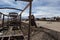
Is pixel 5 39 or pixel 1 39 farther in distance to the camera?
pixel 5 39

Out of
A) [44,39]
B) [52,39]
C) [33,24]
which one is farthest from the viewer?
[33,24]

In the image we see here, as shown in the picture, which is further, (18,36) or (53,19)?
(53,19)

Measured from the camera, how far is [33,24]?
10.3 m

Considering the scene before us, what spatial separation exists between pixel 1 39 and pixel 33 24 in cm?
597

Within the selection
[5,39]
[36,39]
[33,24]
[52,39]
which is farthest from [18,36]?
[33,24]

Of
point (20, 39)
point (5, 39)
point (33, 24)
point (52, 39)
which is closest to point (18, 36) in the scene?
point (20, 39)

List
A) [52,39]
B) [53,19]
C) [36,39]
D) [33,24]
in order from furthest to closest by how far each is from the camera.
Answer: [53,19]
[33,24]
[36,39]
[52,39]

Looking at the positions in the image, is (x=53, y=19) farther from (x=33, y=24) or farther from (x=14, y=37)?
(x=14, y=37)

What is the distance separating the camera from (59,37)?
192 inches

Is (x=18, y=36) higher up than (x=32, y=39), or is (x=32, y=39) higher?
(x=18, y=36)

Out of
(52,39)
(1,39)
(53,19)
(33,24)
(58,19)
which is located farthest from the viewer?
(53,19)

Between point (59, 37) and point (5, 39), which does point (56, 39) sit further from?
point (5, 39)

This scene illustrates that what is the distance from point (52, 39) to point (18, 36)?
1.40 metres

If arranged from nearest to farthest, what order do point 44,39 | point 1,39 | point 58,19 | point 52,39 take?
1. point 1,39
2. point 52,39
3. point 44,39
4. point 58,19
